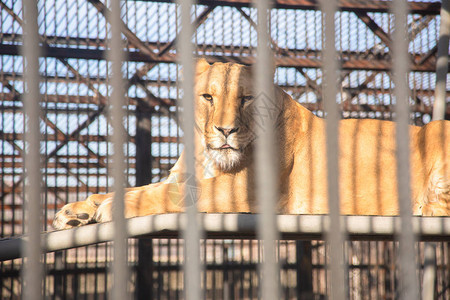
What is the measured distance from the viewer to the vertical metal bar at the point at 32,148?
58 centimetres

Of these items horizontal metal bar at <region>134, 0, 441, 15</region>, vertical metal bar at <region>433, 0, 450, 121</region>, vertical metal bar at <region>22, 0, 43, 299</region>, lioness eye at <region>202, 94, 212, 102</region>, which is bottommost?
vertical metal bar at <region>22, 0, 43, 299</region>

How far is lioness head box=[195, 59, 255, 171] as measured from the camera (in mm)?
1588

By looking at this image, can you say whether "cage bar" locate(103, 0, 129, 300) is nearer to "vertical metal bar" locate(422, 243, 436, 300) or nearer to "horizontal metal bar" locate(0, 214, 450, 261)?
"horizontal metal bar" locate(0, 214, 450, 261)

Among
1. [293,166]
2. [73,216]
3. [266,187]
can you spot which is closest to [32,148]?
[266,187]

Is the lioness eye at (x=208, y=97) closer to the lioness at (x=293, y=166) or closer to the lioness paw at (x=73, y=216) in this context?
the lioness at (x=293, y=166)

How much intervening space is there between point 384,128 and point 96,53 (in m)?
1.92

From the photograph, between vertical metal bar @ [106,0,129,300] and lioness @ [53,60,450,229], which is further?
lioness @ [53,60,450,229]

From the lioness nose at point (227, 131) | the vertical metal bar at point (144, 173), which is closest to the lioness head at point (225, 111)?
the lioness nose at point (227, 131)

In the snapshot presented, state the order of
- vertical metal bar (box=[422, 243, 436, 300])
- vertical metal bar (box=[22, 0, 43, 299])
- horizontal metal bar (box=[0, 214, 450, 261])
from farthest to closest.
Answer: vertical metal bar (box=[422, 243, 436, 300]) → horizontal metal bar (box=[0, 214, 450, 261]) → vertical metal bar (box=[22, 0, 43, 299])

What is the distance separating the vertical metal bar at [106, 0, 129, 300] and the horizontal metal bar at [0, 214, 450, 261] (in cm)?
18

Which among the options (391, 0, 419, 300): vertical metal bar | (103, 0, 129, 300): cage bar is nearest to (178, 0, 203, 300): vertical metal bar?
(103, 0, 129, 300): cage bar

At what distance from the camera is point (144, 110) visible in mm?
3467

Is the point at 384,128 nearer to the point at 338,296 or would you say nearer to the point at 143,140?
the point at 338,296

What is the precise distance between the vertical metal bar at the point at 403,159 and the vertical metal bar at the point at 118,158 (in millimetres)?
392
